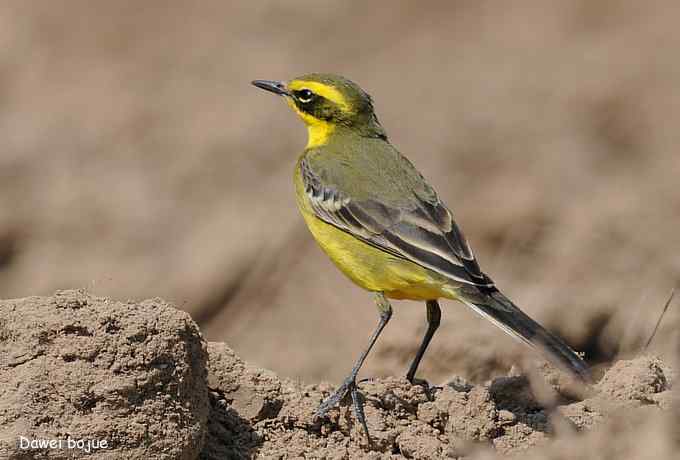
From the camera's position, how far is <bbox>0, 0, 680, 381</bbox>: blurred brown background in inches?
510

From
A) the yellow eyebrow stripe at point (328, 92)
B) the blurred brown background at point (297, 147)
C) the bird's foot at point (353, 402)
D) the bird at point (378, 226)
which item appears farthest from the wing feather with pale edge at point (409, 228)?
the blurred brown background at point (297, 147)

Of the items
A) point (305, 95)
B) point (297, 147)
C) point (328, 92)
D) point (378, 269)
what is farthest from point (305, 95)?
point (297, 147)

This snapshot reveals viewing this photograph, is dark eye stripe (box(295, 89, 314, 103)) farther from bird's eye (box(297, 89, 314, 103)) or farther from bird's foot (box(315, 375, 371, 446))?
bird's foot (box(315, 375, 371, 446))

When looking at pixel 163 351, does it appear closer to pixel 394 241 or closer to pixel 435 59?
pixel 394 241

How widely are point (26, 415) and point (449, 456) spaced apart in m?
2.35

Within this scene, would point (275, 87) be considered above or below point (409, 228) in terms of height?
above

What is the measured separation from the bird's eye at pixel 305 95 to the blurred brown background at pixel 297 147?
2.80m

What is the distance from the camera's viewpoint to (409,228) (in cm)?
777

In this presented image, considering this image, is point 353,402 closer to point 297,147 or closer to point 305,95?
point 305,95

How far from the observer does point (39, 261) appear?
1329 cm

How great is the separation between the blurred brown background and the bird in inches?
104

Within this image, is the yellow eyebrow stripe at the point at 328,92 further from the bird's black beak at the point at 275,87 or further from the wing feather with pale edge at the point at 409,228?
the wing feather with pale edge at the point at 409,228

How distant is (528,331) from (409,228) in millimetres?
1270

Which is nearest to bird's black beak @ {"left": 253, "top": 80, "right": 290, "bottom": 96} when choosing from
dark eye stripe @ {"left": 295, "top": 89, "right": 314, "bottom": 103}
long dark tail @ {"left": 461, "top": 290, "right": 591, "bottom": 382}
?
dark eye stripe @ {"left": 295, "top": 89, "right": 314, "bottom": 103}
